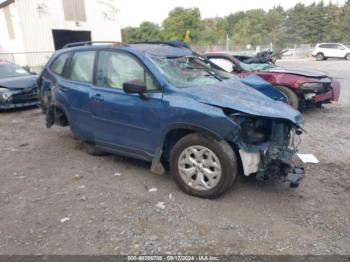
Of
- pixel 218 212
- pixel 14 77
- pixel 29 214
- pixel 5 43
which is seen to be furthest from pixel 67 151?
pixel 5 43

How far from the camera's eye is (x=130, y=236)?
3.02m

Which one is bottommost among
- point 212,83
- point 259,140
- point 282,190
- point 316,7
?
point 282,190

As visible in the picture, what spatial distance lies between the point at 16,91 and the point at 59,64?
405 centimetres

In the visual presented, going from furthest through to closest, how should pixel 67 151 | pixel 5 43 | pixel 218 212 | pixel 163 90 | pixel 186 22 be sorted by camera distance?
pixel 186 22 → pixel 5 43 → pixel 67 151 → pixel 163 90 → pixel 218 212

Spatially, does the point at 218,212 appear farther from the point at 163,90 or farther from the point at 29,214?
the point at 29,214

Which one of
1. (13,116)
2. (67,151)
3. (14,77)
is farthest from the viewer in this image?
(14,77)

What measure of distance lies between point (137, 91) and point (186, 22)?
6182 centimetres

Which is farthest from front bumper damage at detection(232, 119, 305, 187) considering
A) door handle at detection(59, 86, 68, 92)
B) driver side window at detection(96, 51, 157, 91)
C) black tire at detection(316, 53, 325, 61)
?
black tire at detection(316, 53, 325, 61)

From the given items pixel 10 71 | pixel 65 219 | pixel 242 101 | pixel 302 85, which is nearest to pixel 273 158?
pixel 242 101

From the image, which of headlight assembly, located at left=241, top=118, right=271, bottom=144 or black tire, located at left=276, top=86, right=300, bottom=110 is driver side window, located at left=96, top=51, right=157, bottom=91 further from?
black tire, located at left=276, top=86, right=300, bottom=110

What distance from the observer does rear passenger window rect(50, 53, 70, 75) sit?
17.0ft

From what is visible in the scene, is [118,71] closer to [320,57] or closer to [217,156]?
[217,156]

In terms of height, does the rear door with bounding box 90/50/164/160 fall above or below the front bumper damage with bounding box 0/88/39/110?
above

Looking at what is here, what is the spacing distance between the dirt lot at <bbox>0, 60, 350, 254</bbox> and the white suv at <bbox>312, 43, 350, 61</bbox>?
28.5m
